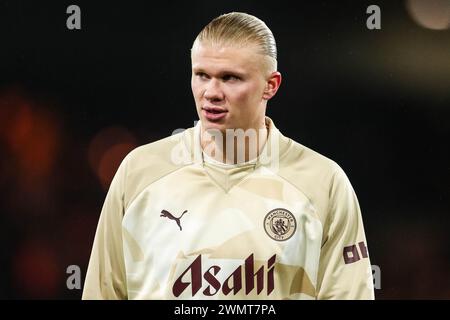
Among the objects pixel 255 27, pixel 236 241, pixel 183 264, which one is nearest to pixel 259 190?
pixel 236 241

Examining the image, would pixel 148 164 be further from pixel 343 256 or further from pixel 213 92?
pixel 343 256

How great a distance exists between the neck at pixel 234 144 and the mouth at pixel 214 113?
8 centimetres

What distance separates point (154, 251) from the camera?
2.77 m

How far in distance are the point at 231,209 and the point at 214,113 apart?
1.19 ft

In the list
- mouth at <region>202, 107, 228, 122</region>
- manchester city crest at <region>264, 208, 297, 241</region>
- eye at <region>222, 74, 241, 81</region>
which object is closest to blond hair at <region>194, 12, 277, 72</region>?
eye at <region>222, 74, 241, 81</region>

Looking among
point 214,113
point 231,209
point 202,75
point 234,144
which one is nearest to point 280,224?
point 231,209

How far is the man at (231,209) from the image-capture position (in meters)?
2.71

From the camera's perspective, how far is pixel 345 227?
9.16 ft

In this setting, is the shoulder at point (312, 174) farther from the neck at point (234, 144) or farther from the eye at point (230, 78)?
the eye at point (230, 78)

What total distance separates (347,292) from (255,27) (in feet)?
3.36

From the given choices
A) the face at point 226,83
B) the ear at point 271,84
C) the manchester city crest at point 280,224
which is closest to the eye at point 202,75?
the face at point 226,83

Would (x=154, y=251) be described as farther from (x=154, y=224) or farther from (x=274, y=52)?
(x=274, y=52)
